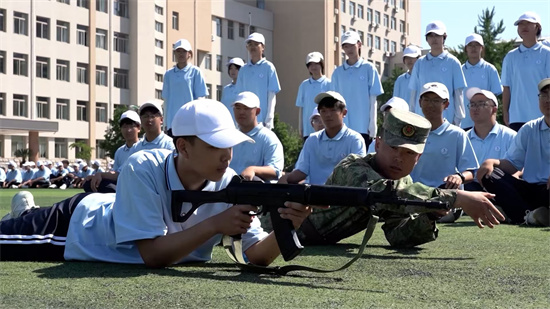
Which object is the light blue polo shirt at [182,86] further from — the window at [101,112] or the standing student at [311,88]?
the window at [101,112]

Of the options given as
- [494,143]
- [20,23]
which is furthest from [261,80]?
[20,23]

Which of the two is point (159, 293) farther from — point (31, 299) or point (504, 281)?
point (504, 281)

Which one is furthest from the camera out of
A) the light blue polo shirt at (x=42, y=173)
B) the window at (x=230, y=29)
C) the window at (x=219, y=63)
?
the window at (x=230, y=29)

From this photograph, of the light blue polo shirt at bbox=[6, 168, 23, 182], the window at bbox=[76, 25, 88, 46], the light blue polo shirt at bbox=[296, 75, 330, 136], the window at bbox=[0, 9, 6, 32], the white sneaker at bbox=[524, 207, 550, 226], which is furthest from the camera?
the window at bbox=[76, 25, 88, 46]

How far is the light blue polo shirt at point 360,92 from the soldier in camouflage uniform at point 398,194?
659 cm

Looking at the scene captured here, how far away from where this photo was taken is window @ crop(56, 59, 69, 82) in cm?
5497

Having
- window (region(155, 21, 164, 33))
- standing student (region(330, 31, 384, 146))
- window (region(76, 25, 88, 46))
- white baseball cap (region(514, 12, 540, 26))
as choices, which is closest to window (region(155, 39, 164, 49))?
window (region(155, 21, 164, 33))

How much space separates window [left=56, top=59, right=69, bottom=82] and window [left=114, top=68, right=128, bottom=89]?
4.14 m

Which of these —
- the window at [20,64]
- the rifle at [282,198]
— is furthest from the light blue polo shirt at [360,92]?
the window at [20,64]

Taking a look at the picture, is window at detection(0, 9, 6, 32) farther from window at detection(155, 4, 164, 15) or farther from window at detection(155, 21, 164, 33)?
window at detection(155, 4, 164, 15)

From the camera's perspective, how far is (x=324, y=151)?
875 centimetres

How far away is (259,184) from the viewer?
13.9 ft

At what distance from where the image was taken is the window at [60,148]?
55.2 meters

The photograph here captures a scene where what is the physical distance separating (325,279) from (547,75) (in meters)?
7.19
